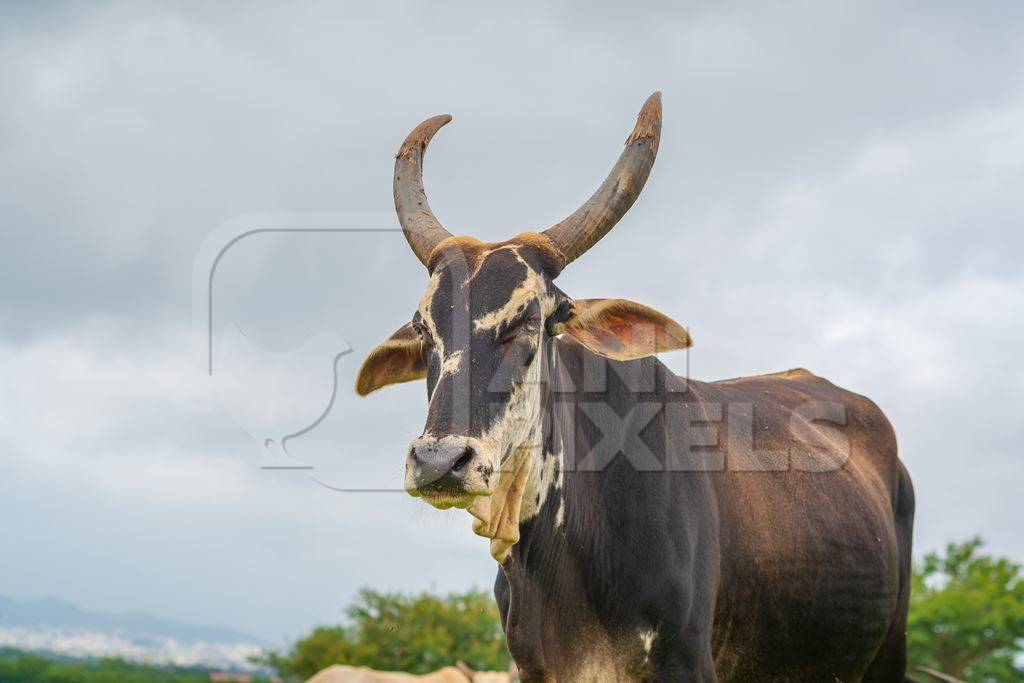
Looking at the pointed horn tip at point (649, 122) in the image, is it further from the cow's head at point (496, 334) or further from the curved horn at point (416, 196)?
the curved horn at point (416, 196)

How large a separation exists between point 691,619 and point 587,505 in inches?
33.7

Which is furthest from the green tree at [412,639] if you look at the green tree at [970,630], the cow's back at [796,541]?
the cow's back at [796,541]

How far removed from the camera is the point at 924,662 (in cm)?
3409

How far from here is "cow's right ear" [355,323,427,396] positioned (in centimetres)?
661

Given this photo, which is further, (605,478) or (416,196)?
(416,196)

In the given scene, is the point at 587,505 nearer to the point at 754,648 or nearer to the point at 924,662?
the point at 754,648

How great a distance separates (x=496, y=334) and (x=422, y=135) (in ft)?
7.85

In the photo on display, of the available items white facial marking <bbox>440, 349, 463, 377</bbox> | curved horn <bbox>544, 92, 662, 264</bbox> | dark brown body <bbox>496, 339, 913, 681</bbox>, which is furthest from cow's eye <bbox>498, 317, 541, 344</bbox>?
curved horn <bbox>544, 92, 662, 264</bbox>

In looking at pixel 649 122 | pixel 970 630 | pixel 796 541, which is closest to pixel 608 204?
pixel 649 122

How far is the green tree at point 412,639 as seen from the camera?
40.1 m

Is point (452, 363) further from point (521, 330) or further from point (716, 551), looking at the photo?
point (716, 551)

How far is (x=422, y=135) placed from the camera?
7496 millimetres

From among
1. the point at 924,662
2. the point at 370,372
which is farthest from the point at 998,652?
the point at 370,372

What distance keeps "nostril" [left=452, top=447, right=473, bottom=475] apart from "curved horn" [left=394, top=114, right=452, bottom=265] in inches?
73.6
